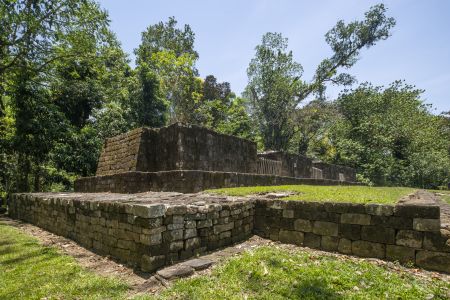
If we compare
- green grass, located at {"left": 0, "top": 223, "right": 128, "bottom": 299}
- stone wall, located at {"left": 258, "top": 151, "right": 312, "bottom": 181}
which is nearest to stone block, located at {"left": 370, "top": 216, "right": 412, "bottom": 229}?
green grass, located at {"left": 0, "top": 223, "right": 128, "bottom": 299}

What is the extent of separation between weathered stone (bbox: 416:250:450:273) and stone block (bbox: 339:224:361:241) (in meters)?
0.80

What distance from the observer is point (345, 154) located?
2236 centimetres

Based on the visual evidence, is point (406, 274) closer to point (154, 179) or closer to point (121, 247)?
point (121, 247)

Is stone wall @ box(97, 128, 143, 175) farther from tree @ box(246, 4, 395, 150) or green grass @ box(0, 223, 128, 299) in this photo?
tree @ box(246, 4, 395, 150)

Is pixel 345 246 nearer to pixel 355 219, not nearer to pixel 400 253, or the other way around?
pixel 355 219

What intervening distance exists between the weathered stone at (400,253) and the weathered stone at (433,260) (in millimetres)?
82

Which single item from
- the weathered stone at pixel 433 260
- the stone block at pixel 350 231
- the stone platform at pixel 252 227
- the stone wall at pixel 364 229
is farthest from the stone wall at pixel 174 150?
the weathered stone at pixel 433 260

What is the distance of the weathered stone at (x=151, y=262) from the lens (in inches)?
139

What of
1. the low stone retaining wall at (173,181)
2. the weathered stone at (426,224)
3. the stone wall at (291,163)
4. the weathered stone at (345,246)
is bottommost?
the weathered stone at (345,246)

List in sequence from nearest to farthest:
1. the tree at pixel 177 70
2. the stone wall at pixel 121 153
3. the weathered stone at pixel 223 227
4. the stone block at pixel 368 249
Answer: the stone block at pixel 368 249
the weathered stone at pixel 223 227
the stone wall at pixel 121 153
the tree at pixel 177 70

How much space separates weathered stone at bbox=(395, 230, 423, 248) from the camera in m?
3.59

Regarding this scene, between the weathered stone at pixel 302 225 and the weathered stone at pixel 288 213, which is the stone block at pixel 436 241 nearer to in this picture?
the weathered stone at pixel 302 225

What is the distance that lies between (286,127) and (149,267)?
77.7ft

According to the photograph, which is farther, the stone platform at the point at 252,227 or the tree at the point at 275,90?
the tree at the point at 275,90
